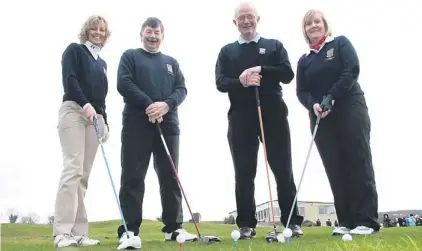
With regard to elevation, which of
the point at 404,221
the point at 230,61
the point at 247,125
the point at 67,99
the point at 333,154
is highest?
the point at 230,61

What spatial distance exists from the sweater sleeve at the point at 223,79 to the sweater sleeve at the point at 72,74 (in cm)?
151

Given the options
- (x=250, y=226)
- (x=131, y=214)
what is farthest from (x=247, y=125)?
(x=131, y=214)

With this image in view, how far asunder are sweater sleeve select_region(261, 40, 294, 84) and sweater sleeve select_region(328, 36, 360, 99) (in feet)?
1.82

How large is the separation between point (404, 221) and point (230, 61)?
93.2 feet

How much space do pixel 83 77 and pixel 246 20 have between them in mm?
2012

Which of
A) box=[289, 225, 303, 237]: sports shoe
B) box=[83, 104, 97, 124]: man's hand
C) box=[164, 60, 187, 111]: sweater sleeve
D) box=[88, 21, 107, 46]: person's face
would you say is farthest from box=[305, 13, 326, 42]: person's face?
box=[83, 104, 97, 124]: man's hand

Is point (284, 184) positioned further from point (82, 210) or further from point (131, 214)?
point (82, 210)

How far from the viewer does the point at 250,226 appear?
5.16 m

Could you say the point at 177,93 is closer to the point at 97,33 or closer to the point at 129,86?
the point at 129,86

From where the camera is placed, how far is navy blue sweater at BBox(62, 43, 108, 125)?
5160 millimetres

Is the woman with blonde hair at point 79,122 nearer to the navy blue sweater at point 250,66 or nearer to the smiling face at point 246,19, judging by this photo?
the navy blue sweater at point 250,66

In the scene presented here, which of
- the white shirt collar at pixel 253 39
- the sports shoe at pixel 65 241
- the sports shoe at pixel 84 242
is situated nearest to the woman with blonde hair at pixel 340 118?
the white shirt collar at pixel 253 39

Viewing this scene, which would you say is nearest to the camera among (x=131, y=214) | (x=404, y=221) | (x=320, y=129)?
(x=131, y=214)

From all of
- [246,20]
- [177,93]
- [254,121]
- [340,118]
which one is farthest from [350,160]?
[177,93]
